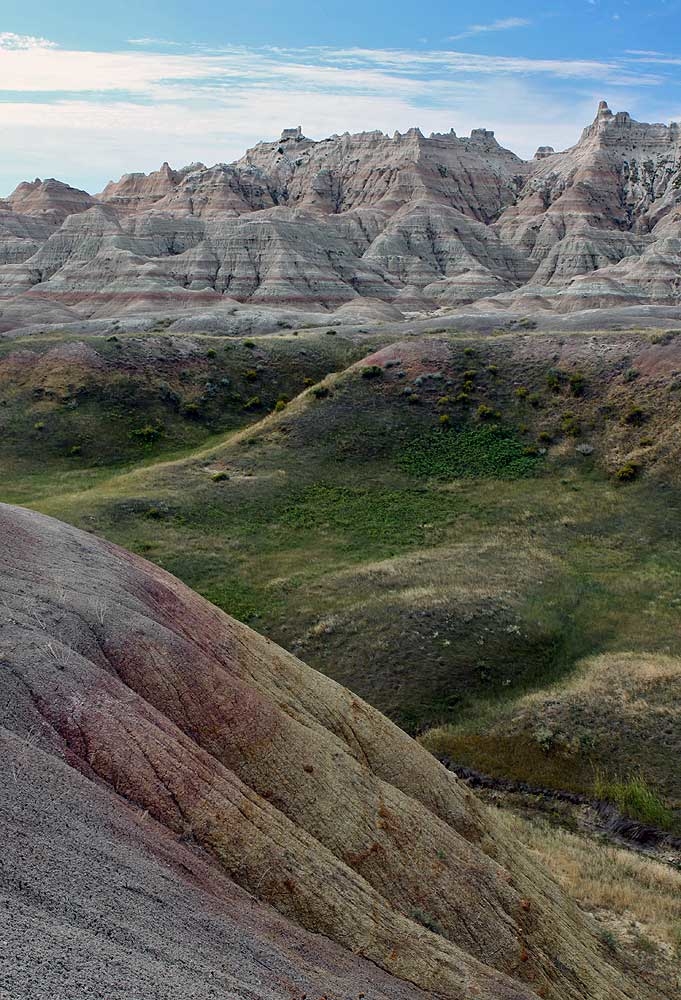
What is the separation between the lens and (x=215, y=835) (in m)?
12.3

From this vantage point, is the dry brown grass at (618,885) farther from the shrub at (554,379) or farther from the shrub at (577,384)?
the shrub at (554,379)

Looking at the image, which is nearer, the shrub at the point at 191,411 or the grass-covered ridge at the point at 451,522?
the grass-covered ridge at the point at 451,522

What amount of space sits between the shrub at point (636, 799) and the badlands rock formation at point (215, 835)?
784 cm

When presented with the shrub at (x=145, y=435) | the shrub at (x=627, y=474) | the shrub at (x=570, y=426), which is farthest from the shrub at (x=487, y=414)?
the shrub at (x=145, y=435)

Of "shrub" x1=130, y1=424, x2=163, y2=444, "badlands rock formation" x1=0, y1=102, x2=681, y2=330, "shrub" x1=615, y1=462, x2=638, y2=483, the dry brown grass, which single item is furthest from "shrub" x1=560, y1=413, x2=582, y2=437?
"badlands rock formation" x1=0, y1=102, x2=681, y2=330

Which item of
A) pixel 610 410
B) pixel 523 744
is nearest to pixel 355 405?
pixel 610 410

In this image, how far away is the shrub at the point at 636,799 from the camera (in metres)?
24.9

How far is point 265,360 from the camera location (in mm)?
75812

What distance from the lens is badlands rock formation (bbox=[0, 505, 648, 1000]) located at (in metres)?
9.52

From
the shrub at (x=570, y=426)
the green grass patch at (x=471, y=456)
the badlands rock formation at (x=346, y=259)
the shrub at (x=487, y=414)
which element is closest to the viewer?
the green grass patch at (x=471, y=456)

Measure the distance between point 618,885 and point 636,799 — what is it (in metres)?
5.08

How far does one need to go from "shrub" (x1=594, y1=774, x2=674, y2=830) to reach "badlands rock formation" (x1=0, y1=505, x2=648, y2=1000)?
25.7 ft

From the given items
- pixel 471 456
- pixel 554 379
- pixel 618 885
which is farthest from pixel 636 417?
pixel 618 885

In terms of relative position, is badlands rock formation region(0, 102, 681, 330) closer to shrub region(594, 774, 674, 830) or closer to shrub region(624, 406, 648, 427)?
shrub region(624, 406, 648, 427)
